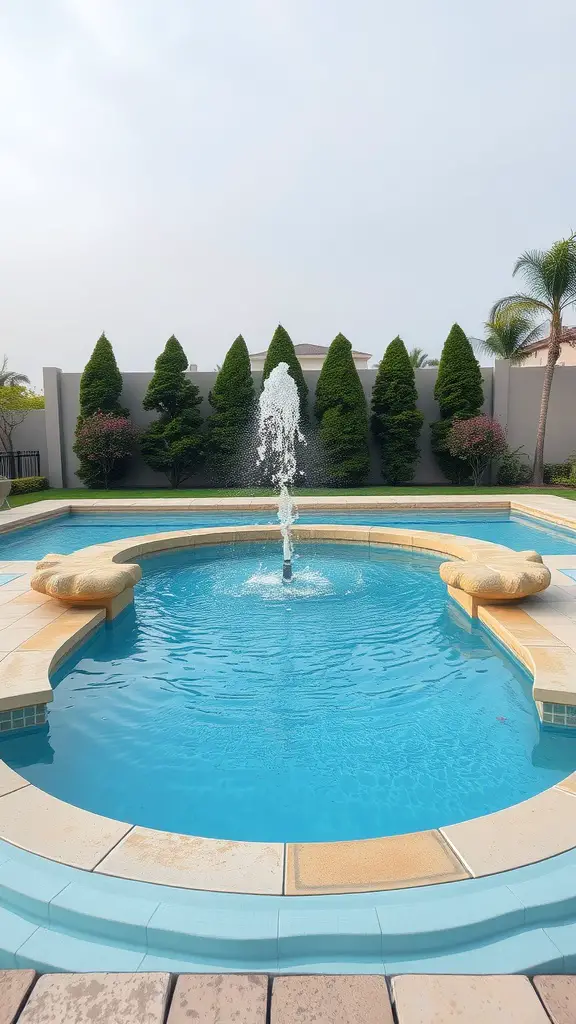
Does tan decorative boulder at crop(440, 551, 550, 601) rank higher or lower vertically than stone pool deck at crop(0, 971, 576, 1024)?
higher

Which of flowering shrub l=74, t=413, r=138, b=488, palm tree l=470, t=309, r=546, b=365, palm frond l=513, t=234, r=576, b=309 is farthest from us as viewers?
palm tree l=470, t=309, r=546, b=365

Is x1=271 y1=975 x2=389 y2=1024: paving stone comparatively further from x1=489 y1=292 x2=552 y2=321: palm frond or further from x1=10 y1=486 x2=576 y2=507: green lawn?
x1=489 y1=292 x2=552 y2=321: palm frond

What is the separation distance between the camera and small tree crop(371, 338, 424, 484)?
57.5ft

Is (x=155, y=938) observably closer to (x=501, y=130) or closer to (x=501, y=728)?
(x=501, y=728)

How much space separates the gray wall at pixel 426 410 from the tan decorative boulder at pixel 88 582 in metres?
12.6

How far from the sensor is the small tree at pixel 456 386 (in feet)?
57.5

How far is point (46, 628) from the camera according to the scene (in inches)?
194

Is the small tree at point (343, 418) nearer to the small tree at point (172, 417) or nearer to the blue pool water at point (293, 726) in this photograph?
the small tree at point (172, 417)

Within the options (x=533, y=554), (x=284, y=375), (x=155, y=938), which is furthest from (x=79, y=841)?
(x=284, y=375)

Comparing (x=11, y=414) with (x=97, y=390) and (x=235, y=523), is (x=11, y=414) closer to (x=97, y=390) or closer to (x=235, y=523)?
(x=97, y=390)

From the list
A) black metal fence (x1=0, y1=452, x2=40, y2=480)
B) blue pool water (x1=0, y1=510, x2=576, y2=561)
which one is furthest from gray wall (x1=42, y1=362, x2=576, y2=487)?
blue pool water (x1=0, y1=510, x2=576, y2=561)

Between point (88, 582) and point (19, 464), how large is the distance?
14298 millimetres

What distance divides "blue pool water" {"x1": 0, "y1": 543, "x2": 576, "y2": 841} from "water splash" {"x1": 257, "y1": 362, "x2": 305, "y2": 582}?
38.7 ft

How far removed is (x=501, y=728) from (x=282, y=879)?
1.98 meters
